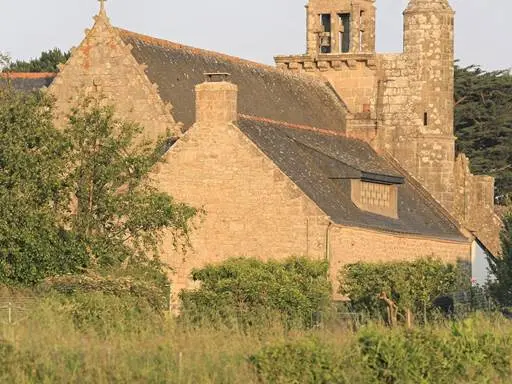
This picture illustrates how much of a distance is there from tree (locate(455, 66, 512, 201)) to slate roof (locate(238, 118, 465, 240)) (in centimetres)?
2456

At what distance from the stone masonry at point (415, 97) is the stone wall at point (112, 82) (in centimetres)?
969

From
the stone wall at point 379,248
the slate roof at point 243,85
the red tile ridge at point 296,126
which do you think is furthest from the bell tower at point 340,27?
the stone wall at point 379,248

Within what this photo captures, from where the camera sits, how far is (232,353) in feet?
75.2

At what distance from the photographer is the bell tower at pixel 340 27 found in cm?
5359

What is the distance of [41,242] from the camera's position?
33.2m

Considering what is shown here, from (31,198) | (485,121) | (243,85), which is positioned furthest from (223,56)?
(485,121)

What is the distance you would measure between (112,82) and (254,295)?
1300cm

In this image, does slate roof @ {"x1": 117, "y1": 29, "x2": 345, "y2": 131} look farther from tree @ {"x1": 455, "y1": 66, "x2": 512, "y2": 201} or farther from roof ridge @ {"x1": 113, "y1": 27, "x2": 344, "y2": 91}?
tree @ {"x1": 455, "y1": 66, "x2": 512, "y2": 201}

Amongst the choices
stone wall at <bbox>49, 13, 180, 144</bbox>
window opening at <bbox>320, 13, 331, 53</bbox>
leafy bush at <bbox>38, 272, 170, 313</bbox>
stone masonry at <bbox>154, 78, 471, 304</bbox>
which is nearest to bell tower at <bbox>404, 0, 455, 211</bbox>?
window opening at <bbox>320, 13, 331, 53</bbox>

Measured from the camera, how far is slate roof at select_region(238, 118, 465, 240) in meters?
41.3

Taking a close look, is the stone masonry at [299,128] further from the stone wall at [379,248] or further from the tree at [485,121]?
the tree at [485,121]

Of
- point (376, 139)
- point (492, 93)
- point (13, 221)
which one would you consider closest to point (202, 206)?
point (13, 221)

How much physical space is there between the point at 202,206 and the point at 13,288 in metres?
8.47

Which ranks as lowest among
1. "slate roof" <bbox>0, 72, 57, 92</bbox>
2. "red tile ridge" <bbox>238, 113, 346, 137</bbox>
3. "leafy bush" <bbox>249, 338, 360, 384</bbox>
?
"leafy bush" <bbox>249, 338, 360, 384</bbox>
